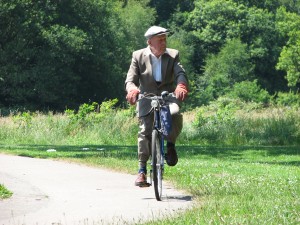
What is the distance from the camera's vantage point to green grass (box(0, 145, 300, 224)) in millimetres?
7789

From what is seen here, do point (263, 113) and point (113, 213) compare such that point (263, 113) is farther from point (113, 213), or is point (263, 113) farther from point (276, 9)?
point (276, 9)

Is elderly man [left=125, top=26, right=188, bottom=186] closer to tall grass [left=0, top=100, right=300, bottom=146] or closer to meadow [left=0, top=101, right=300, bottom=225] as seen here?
meadow [left=0, top=101, right=300, bottom=225]

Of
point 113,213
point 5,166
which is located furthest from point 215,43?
point 113,213

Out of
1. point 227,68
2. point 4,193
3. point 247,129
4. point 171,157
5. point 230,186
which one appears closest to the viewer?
point 4,193

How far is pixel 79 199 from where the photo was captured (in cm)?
1009

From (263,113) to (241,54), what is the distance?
56353 millimetres

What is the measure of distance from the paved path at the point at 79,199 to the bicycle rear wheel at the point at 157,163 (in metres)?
0.16

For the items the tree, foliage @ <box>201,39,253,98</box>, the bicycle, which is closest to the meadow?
the bicycle

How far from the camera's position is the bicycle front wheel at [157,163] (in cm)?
977

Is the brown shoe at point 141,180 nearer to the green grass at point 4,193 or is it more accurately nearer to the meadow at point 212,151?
the meadow at point 212,151

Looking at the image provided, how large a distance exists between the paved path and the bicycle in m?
0.28

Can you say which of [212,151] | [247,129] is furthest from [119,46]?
[212,151]

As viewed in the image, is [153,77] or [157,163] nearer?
[157,163]

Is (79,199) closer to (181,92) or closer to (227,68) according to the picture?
(181,92)
